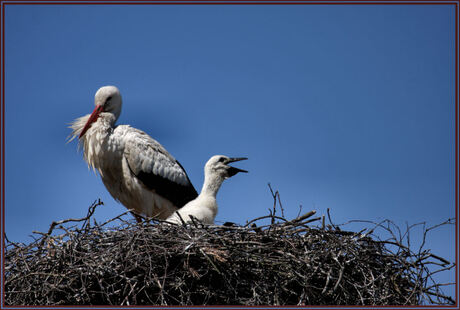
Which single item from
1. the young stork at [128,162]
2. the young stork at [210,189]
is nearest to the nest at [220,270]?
the young stork at [210,189]

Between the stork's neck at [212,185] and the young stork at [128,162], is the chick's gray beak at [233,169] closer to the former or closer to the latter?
the stork's neck at [212,185]

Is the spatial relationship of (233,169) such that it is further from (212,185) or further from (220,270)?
(220,270)

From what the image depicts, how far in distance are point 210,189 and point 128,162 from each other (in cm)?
113

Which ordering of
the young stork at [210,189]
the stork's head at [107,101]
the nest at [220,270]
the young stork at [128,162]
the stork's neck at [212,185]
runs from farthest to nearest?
1. the stork's head at [107,101]
2. the young stork at [128,162]
3. the stork's neck at [212,185]
4. the young stork at [210,189]
5. the nest at [220,270]

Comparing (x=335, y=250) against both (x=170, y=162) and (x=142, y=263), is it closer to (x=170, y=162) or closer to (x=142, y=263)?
(x=142, y=263)

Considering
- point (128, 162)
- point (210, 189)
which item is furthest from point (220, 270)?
point (128, 162)

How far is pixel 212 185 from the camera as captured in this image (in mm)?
4816

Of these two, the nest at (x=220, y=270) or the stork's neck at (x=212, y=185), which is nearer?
the nest at (x=220, y=270)

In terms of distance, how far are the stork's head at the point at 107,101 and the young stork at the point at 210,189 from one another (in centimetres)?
135

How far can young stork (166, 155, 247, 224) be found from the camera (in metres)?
4.45

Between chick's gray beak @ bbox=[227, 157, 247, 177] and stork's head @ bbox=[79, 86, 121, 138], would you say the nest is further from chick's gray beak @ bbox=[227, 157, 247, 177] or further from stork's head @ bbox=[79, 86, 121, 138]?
stork's head @ bbox=[79, 86, 121, 138]

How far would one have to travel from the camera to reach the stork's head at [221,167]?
4898 mm

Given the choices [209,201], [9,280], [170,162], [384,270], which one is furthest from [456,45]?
[9,280]

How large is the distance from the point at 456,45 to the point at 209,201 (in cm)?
198
